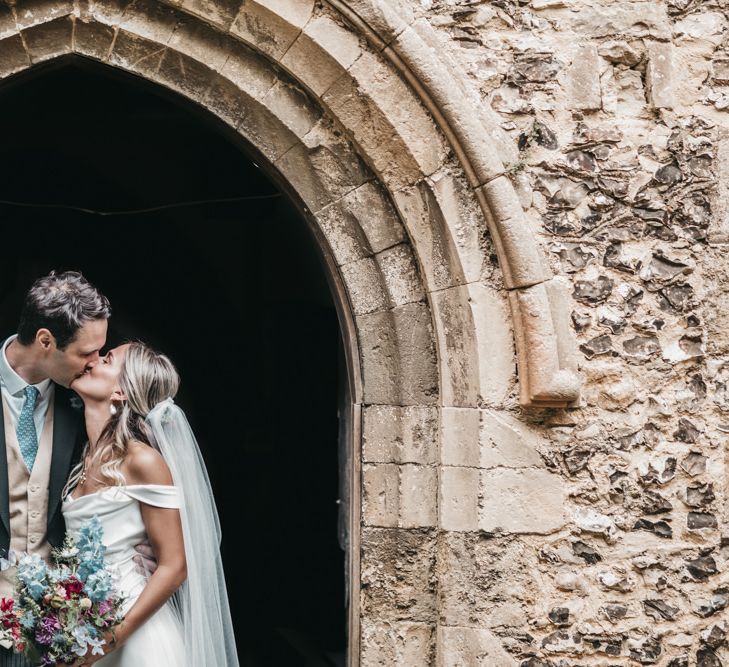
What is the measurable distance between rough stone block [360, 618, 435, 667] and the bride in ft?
1.80

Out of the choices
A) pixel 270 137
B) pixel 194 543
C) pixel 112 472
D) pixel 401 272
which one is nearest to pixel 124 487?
pixel 112 472

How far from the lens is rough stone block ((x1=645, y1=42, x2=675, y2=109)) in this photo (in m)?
3.34

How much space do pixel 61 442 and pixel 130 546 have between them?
44cm

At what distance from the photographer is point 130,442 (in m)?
3.23

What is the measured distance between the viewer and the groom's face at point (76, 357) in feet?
10.8

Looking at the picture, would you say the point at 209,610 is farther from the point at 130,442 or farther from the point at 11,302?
the point at 11,302

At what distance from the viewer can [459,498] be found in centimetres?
322

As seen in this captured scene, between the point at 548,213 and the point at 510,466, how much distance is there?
2.89 feet

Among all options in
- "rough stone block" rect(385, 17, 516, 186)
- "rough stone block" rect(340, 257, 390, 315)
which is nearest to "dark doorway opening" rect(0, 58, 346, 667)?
"rough stone block" rect(340, 257, 390, 315)

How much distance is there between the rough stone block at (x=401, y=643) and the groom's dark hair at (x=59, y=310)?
4.76 ft

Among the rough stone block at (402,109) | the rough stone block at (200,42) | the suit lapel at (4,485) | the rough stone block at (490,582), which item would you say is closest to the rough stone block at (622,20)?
the rough stone block at (402,109)

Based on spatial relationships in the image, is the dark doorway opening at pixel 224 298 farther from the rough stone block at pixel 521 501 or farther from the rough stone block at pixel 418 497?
the rough stone block at pixel 521 501

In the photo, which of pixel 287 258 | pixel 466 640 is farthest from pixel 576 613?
pixel 287 258

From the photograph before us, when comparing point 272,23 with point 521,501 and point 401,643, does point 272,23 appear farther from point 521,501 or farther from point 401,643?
point 401,643
